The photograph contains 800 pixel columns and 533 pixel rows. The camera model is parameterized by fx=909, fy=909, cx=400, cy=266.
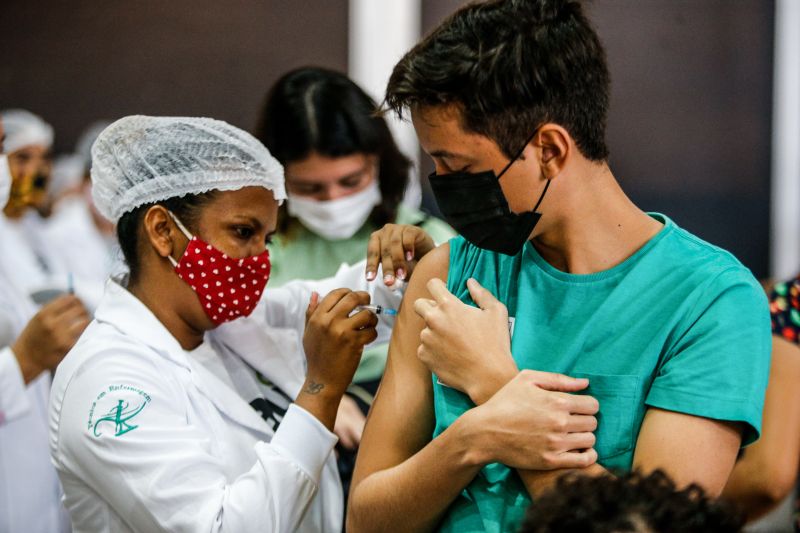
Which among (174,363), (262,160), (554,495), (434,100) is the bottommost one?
(174,363)

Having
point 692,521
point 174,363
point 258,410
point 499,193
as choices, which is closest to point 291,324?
point 258,410

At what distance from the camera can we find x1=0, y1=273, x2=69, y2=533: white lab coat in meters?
2.46

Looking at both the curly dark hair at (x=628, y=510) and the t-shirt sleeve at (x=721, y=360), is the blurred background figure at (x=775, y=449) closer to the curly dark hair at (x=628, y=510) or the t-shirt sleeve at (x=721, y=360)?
the t-shirt sleeve at (x=721, y=360)

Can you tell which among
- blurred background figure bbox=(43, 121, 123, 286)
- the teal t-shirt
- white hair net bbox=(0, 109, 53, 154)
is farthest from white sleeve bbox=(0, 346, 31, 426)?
blurred background figure bbox=(43, 121, 123, 286)

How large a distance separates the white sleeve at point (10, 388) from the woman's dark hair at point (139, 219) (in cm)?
69

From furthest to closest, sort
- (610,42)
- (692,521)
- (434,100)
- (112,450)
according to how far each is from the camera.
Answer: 1. (610,42)
2. (112,450)
3. (434,100)
4. (692,521)

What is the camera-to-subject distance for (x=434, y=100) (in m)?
1.39

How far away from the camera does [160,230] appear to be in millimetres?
1855

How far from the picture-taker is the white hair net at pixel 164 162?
1833 mm

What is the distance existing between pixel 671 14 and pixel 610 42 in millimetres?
324

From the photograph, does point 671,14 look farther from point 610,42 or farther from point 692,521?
point 692,521

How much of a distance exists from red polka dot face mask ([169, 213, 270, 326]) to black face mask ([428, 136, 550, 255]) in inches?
21.2

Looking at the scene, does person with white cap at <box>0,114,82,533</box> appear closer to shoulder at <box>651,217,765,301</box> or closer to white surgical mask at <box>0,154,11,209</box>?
white surgical mask at <box>0,154,11,209</box>

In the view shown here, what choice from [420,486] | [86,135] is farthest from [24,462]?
[86,135]
